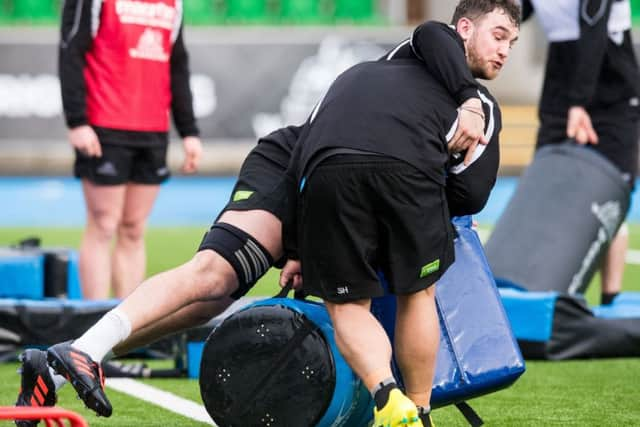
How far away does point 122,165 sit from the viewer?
262 inches

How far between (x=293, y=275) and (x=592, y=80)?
2.84 m

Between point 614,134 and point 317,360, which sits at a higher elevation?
point 317,360

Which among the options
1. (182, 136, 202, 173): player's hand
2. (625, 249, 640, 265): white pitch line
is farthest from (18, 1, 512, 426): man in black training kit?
(625, 249, 640, 265): white pitch line

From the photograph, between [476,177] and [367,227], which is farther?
[476,177]

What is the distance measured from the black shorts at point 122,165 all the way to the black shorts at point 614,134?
1.94 metres

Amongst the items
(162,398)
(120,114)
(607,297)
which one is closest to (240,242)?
(162,398)

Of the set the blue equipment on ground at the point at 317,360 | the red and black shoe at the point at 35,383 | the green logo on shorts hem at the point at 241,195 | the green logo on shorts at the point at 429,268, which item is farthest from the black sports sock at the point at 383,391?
the red and black shoe at the point at 35,383

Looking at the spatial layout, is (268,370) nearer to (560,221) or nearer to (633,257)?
(560,221)

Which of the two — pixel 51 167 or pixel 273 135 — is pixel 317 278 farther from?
pixel 51 167

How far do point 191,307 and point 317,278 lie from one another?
579 millimetres

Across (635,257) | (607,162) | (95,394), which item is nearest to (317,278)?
(95,394)

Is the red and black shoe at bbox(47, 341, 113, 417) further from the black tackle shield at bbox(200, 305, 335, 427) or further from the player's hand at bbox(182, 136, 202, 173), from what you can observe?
the player's hand at bbox(182, 136, 202, 173)

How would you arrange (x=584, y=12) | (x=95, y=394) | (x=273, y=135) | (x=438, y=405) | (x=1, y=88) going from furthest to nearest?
(x=1, y=88), (x=584, y=12), (x=273, y=135), (x=438, y=405), (x=95, y=394)

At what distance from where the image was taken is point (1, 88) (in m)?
17.1
